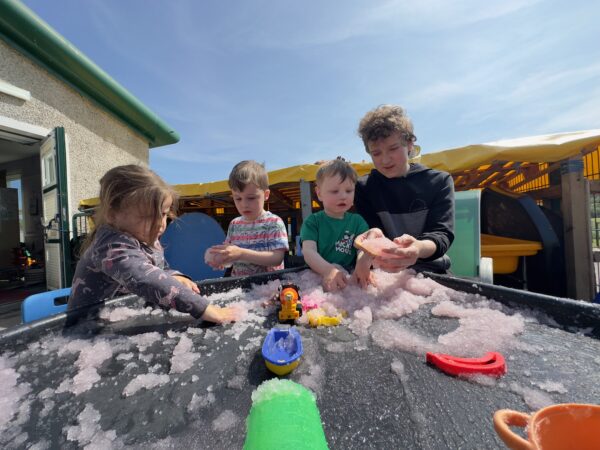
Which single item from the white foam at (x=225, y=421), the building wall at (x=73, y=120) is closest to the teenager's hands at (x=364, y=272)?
the white foam at (x=225, y=421)

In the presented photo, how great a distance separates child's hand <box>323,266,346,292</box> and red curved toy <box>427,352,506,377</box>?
569 mm

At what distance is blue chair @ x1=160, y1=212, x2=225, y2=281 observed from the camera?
259 centimetres

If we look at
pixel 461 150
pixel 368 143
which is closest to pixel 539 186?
pixel 461 150

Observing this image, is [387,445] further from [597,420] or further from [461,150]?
[461,150]

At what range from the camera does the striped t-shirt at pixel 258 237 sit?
1.86 metres

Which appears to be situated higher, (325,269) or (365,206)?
(365,206)

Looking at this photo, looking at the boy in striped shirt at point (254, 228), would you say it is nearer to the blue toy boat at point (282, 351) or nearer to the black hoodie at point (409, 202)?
the black hoodie at point (409, 202)

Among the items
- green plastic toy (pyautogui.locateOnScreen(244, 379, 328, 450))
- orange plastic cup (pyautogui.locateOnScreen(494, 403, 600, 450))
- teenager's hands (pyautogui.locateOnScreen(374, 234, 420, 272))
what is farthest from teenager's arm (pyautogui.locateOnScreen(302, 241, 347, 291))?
orange plastic cup (pyautogui.locateOnScreen(494, 403, 600, 450))

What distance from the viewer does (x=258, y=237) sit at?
6.31ft

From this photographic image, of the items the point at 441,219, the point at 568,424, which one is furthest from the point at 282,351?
the point at 441,219

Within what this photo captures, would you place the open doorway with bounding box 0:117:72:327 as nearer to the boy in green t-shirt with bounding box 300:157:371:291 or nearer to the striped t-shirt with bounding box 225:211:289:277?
the striped t-shirt with bounding box 225:211:289:277

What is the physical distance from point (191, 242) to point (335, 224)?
1.65m

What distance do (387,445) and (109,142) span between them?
7.09 metres

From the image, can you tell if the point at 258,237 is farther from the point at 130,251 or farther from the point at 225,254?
the point at 130,251
